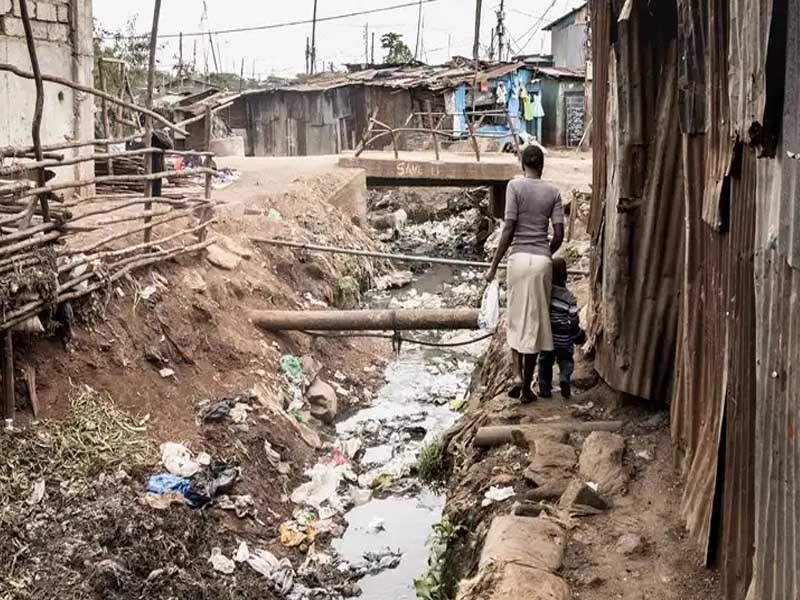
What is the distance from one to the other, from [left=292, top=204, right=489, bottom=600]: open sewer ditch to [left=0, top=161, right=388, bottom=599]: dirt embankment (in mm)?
285

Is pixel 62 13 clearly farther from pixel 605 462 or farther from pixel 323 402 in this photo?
pixel 605 462

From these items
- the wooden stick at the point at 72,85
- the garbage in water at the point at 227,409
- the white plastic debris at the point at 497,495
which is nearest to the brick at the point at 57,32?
the wooden stick at the point at 72,85

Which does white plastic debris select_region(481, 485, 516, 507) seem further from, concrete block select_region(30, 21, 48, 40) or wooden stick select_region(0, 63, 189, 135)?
concrete block select_region(30, 21, 48, 40)

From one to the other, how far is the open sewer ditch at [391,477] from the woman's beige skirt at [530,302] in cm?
180

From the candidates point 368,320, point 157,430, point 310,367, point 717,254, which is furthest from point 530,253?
point 310,367

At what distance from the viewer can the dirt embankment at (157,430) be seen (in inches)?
206

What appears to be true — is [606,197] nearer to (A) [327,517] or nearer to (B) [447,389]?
(A) [327,517]

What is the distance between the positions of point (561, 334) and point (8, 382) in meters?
3.78

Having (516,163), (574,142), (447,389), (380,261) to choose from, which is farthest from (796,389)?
(574,142)

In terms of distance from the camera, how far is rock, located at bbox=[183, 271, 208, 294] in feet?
28.0

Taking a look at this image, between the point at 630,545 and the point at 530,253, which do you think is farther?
the point at 530,253

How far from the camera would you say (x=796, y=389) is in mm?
2561

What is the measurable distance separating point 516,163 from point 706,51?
13.2m

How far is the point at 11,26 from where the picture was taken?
9570 millimetres
